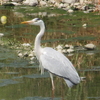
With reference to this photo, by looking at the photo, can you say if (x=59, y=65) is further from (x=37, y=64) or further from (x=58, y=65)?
(x=37, y=64)

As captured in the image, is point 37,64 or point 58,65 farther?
point 37,64

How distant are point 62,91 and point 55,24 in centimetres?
1071

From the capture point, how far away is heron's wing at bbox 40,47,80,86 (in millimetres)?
9453

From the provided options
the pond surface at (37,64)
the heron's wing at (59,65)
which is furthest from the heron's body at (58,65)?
the pond surface at (37,64)

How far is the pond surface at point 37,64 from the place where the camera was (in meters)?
9.61

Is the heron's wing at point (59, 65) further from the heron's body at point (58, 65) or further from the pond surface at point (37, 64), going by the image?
the pond surface at point (37, 64)

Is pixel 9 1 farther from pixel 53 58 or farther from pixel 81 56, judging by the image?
pixel 53 58

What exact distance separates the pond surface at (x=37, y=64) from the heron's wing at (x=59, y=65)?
34 cm

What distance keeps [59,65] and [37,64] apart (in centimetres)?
271

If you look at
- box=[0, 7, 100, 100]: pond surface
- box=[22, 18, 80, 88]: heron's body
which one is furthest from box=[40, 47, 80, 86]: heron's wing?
box=[0, 7, 100, 100]: pond surface

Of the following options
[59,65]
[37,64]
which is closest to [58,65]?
[59,65]

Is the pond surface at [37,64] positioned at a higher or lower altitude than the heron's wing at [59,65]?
lower

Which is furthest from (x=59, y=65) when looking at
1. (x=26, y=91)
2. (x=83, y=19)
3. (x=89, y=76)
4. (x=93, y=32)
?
(x=83, y=19)

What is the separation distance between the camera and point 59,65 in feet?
32.0
